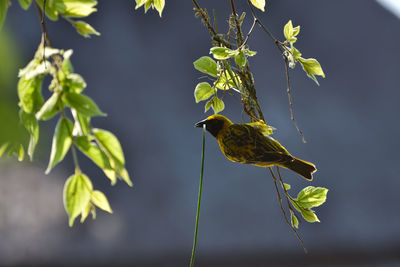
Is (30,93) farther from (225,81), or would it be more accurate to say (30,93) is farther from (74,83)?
(225,81)

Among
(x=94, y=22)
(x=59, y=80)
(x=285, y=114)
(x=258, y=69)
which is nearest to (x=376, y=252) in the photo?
(x=285, y=114)

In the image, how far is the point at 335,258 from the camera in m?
2.67

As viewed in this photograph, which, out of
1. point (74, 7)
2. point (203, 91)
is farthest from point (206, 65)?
point (74, 7)

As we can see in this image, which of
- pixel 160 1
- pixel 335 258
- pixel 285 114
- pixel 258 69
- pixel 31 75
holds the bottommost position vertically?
pixel 31 75

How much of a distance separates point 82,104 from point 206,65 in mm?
156

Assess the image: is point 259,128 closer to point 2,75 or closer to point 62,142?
point 62,142

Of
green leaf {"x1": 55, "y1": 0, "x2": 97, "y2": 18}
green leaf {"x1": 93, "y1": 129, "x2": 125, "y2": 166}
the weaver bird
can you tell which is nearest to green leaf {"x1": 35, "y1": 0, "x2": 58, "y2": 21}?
green leaf {"x1": 55, "y1": 0, "x2": 97, "y2": 18}

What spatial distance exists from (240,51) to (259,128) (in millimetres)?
88

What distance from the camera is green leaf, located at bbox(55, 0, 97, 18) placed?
0.38 m

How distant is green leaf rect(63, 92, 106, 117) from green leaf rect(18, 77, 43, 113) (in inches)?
1.1

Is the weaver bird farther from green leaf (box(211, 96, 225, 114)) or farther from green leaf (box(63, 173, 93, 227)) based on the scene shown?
green leaf (box(63, 173, 93, 227))

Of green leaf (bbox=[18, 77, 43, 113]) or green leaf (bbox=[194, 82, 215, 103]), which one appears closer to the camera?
green leaf (bbox=[18, 77, 43, 113])

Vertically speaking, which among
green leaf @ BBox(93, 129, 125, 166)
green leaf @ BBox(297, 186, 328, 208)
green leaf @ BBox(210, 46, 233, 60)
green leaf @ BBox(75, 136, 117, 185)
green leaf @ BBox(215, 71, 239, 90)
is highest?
green leaf @ BBox(215, 71, 239, 90)

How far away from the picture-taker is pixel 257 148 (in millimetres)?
462
